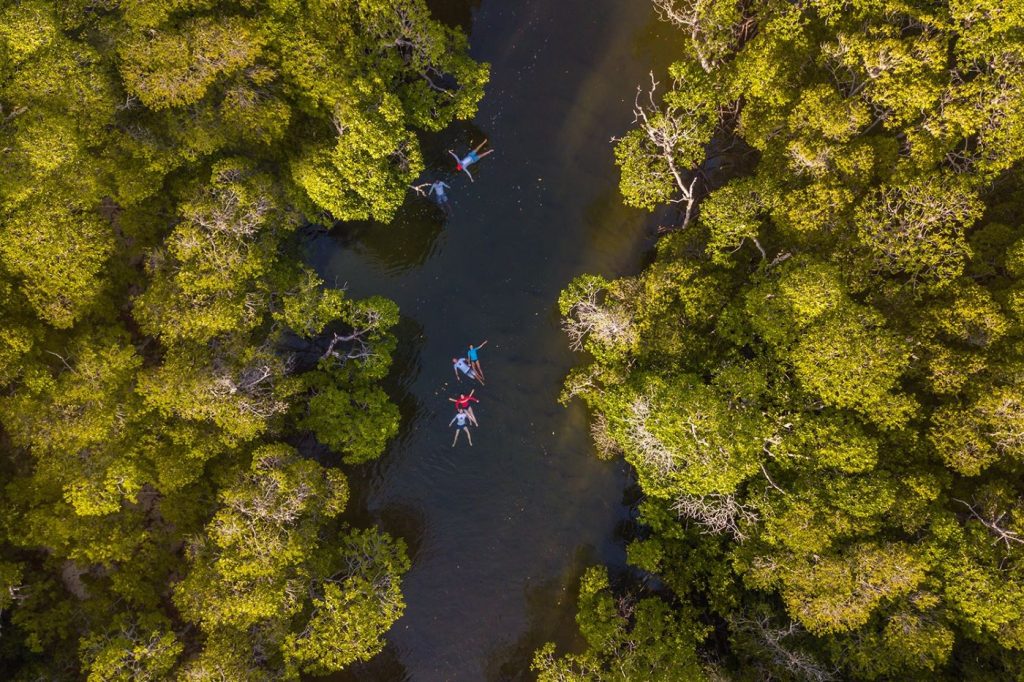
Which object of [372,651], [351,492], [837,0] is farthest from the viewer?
[351,492]

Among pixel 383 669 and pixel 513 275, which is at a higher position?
pixel 513 275

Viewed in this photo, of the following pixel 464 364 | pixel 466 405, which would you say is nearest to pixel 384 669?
pixel 466 405

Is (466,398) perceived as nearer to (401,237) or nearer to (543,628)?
(401,237)

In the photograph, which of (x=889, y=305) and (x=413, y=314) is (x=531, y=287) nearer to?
(x=413, y=314)

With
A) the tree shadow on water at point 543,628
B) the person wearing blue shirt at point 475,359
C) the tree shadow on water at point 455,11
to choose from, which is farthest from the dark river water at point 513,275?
the tree shadow on water at point 543,628

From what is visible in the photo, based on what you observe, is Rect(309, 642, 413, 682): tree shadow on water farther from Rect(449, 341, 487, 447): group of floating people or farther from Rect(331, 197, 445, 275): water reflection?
Rect(331, 197, 445, 275): water reflection

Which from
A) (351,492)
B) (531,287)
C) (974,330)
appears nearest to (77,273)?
(351,492)

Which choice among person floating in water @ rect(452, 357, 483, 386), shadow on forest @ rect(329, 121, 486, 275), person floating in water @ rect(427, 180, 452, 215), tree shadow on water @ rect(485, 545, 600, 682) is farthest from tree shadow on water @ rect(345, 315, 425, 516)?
tree shadow on water @ rect(485, 545, 600, 682)
